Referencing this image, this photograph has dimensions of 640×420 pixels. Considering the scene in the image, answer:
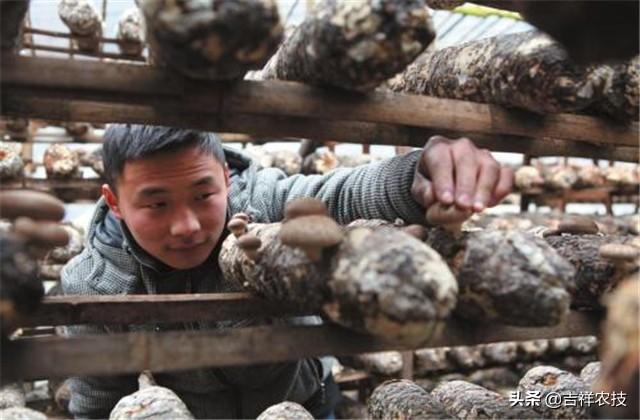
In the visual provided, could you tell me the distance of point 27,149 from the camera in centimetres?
437

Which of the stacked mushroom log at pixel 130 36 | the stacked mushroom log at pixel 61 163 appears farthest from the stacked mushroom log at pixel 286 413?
the stacked mushroom log at pixel 130 36

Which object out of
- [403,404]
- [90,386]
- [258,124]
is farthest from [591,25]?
[90,386]

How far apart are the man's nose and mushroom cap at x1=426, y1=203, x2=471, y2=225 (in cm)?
72

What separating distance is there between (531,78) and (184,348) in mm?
813

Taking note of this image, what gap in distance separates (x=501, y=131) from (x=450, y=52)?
0.34m

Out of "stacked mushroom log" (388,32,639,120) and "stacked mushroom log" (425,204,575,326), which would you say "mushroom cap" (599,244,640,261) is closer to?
"stacked mushroom log" (425,204,575,326)

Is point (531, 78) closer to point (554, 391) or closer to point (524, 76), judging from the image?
point (524, 76)

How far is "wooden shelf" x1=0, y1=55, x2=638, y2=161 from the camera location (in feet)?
3.01

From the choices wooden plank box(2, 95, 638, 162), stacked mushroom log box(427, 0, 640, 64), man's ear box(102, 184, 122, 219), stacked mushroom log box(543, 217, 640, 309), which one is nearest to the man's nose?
man's ear box(102, 184, 122, 219)

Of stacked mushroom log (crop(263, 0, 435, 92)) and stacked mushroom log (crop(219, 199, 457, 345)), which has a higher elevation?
stacked mushroom log (crop(263, 0, 435, 92))

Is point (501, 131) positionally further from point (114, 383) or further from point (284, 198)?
point (114, 383)

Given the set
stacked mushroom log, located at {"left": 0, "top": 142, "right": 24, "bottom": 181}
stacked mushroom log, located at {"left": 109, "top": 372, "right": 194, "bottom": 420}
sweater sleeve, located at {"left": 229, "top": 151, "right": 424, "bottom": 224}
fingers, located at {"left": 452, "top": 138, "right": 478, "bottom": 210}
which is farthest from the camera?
stacked mushroom log, located at {"left": 0, "top": 142, "right": 24, "bottom": 181}

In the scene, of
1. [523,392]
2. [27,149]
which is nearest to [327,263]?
[523,392]

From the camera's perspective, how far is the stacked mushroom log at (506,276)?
0.96 metres
